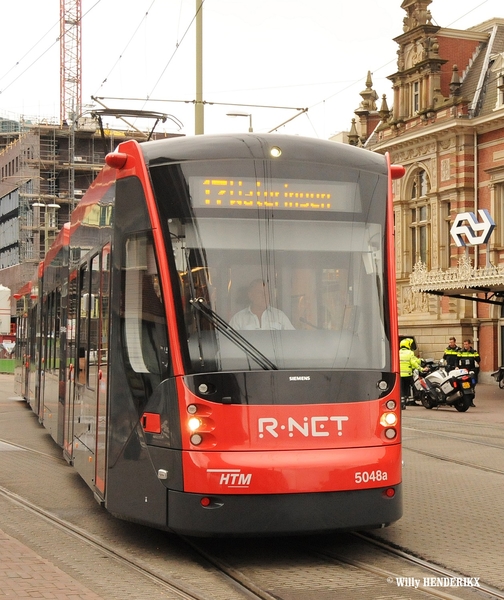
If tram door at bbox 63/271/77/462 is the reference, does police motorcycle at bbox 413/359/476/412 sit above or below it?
below

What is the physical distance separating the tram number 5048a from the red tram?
14mm

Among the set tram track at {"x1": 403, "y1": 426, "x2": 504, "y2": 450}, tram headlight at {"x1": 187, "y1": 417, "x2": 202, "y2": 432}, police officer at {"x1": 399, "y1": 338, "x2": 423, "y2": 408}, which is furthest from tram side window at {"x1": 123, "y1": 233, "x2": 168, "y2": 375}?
police officer at {"x1": 399, "y1": 338, "x2": 423, "y2": 408}

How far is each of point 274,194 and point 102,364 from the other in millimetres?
2021

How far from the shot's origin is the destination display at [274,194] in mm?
7421

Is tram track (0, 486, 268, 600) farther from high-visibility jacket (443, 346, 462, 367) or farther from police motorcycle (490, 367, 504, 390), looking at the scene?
police motorcycle (490, 367, 504, 390)

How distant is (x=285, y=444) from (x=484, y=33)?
119 feet

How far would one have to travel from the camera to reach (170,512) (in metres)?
7.02

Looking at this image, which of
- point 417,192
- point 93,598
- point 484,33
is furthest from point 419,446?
point 484,33

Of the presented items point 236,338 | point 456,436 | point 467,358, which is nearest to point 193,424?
point 236,338

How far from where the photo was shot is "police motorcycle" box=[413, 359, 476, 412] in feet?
78.5

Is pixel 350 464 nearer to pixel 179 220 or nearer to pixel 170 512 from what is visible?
pixel 170 512

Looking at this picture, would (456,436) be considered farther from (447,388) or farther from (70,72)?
(70,72)

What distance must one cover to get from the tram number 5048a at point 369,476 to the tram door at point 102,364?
2071 millimetres

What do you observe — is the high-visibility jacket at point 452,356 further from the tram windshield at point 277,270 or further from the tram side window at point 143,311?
the tram side window at point 143,311
